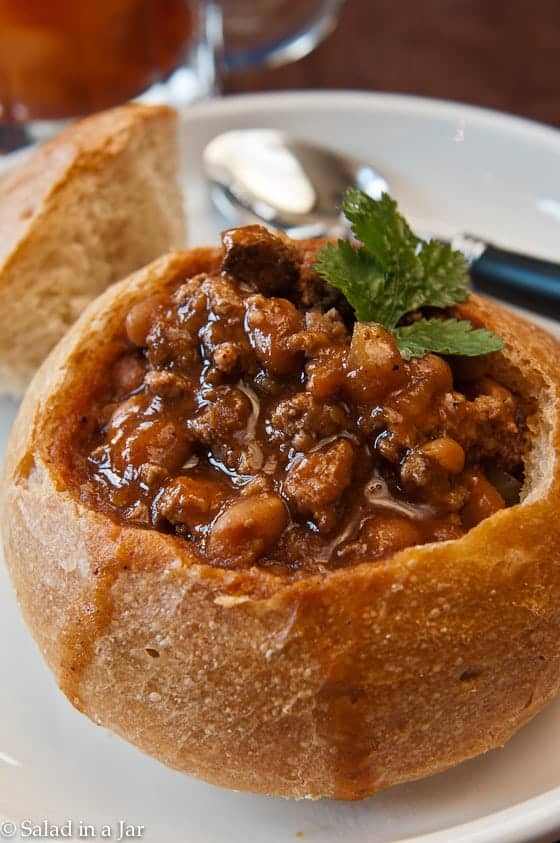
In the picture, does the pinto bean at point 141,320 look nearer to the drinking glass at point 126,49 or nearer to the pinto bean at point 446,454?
the pinto bean at point 446,454

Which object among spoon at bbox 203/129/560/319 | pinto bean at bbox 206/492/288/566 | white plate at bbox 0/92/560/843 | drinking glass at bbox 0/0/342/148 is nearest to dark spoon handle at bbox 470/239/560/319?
spoon at bbox 203/129/560/319

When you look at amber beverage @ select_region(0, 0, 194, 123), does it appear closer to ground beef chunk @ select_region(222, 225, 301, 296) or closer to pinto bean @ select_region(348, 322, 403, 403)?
ground beef chunk @ select_region(222, 225, 301, 296)

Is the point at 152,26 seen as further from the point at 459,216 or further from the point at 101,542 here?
the point at 101,542

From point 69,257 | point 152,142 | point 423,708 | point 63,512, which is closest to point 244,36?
point 152,142

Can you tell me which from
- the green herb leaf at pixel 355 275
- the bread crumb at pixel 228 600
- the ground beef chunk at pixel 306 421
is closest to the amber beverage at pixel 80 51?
the green herb leaf at pixel 355 275

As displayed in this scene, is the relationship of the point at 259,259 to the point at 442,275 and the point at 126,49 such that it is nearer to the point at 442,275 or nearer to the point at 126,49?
the point at 442,275
